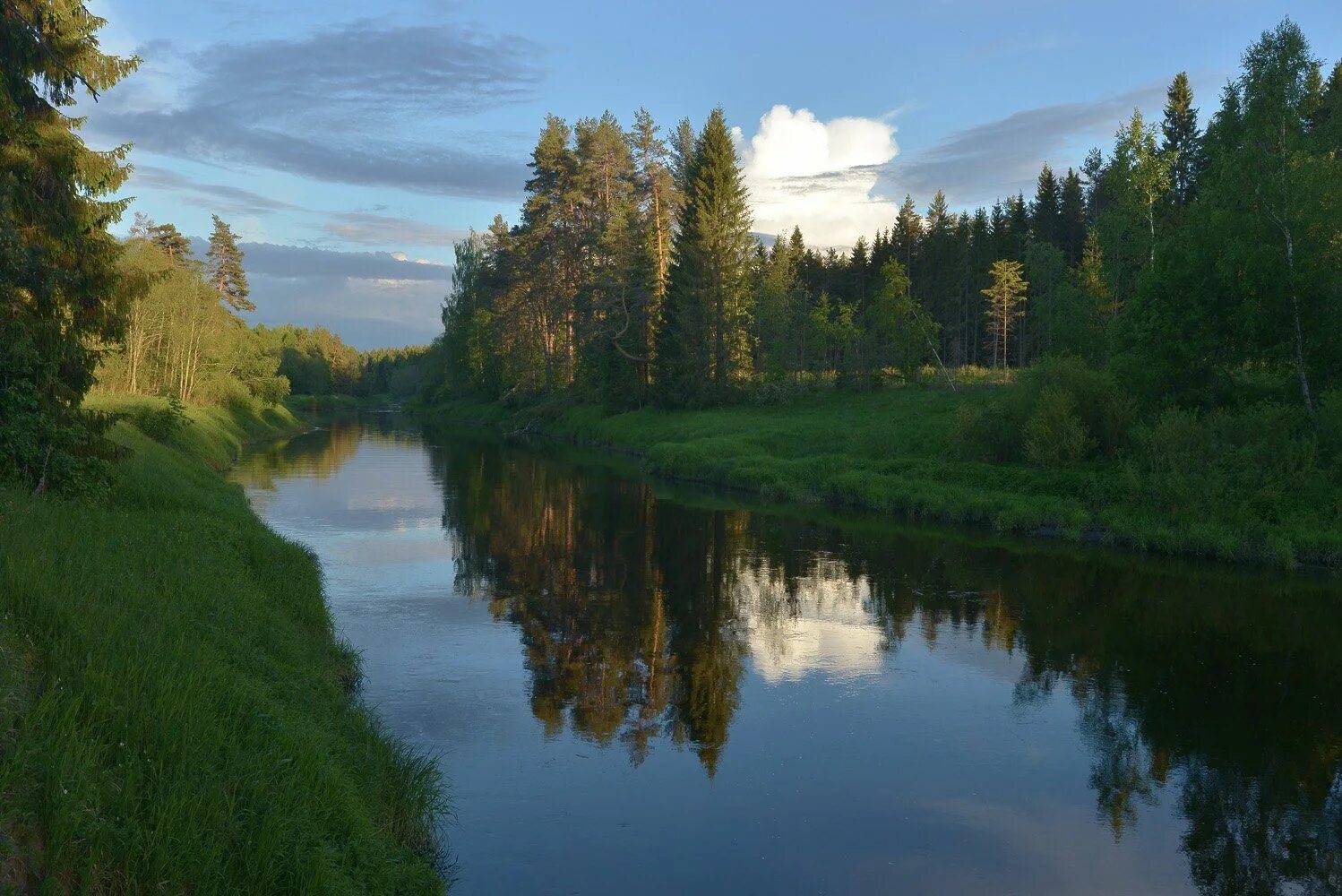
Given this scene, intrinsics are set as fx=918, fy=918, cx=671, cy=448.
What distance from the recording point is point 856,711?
13812mm

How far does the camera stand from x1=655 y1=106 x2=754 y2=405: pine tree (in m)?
54.9

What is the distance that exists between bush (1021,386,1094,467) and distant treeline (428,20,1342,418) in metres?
2.34

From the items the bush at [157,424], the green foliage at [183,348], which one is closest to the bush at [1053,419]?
the bush at [157,424]

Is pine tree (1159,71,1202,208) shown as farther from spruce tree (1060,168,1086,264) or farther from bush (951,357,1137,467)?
bush (951,357,1137,467)

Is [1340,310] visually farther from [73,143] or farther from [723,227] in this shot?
[723,227]

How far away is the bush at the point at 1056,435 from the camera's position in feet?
98.4

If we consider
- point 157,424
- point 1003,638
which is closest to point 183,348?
point 157,424

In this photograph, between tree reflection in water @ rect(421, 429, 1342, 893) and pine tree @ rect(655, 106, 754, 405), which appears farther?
pine tree @ rect(655, 106, 754, 405)

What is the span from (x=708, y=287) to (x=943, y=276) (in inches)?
1368

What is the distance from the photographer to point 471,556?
24906 mm

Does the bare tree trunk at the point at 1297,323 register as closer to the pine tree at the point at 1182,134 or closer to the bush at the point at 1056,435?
the bush at the point at 1056,435

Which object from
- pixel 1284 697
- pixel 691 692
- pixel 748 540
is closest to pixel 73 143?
pixel 691 692

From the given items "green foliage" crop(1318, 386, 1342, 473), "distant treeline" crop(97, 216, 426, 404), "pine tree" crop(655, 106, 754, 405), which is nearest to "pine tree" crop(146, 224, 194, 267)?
"distant treeline" crop(97, 216, 426, 404)

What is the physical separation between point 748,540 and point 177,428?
21.6m
